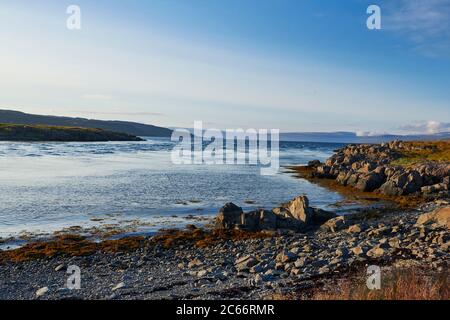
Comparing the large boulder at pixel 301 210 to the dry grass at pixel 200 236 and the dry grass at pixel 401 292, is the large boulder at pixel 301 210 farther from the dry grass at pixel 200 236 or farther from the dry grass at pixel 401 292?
the dry grass at pixel 401 292

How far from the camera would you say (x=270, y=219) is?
22125 mm

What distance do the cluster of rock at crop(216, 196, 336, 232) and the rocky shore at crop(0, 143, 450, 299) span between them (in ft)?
0.18

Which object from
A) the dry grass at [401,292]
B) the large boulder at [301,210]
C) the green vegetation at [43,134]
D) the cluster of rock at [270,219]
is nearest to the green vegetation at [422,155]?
the large boulder at [301,210]

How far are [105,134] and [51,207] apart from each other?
156 m

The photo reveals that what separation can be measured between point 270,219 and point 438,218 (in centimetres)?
873

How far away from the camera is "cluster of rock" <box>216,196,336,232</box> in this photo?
72.1 feet

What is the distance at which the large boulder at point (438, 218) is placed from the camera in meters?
20.6

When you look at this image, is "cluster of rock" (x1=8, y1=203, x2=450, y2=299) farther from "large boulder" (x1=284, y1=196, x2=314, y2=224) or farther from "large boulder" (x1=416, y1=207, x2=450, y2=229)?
"large boulder" (x1=284, y1=196, x2=314, y2=224)

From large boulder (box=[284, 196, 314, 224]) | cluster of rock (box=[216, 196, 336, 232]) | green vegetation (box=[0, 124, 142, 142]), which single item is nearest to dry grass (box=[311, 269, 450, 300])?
cluster of rock (box=[216, 196, 336, 232])

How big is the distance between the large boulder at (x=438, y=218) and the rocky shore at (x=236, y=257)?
0.16 ft
